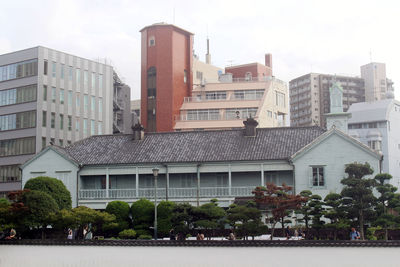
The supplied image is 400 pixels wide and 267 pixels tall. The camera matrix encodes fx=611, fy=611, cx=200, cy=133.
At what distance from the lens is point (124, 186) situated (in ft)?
191

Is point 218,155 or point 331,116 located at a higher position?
point 331,116

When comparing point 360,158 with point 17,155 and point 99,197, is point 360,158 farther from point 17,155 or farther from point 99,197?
point 17,155

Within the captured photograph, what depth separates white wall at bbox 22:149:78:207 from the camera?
188 feet

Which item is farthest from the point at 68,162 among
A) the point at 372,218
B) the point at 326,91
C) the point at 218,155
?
the point at 326,91

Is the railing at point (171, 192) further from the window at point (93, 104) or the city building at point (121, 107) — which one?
the city building at point (121, 107)

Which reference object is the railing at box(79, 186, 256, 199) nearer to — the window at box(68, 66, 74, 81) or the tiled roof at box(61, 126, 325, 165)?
the tiled roof at box(61, 126, 325, 165)

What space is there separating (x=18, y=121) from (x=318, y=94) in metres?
72.8

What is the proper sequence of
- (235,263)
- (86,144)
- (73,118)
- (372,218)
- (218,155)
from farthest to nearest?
(73,118) < (86,144) < (218,155) < (372,218) < (235,263)

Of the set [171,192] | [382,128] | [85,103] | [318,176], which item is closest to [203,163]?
[171,192]

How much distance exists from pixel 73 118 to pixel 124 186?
94.5 ft

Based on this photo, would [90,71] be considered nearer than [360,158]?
No

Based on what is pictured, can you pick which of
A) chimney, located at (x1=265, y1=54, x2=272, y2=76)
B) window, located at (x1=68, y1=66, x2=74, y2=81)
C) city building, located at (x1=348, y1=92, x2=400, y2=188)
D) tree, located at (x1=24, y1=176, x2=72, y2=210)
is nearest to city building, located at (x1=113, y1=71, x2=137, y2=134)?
window, located at (x1=68, y1=66, x2=74, y2=81)

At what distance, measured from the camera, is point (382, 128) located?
104 meters

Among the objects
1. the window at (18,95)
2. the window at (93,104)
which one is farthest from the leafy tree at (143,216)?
the window at (93,104)
